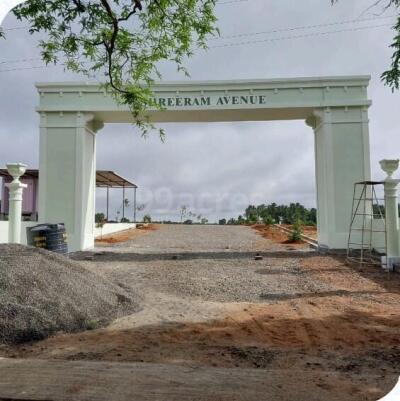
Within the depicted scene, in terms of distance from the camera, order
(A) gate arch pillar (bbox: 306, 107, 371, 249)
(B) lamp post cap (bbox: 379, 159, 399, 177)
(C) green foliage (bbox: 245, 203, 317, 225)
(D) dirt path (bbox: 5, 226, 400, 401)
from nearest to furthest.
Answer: (D) dirt path (bbox: 5, 226, 400, 401)
(B) lamp post cap (bbox: 379, 159, 399, 177)
(A) gate arch pillar (bbox: 306, 107, 371, 249)
(C) green foliage (bbox: 245, 203, 317, 225)

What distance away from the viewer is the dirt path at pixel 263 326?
342 centimetres

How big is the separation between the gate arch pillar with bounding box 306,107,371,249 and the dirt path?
257cm

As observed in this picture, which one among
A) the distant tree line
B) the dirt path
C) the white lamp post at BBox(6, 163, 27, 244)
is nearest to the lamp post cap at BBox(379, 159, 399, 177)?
the dirt path

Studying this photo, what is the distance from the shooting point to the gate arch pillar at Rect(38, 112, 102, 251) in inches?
452

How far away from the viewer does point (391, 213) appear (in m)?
9.00

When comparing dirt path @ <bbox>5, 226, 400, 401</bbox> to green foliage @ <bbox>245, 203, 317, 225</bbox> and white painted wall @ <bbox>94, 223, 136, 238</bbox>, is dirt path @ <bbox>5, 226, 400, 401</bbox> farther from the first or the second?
green foliage @ <bbox>245, 203, 317, 225</bbox>

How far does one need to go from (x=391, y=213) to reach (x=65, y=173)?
28.7 ft

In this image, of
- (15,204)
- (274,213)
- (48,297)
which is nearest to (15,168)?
(15,204)

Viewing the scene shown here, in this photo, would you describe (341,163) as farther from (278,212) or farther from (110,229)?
(278,212)

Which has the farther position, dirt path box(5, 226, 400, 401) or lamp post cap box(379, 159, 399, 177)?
lamp post cap box(379, 159, 399, 177)

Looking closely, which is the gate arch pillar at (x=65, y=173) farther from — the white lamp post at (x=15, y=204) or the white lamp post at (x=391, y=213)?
the white lamp post at (x=391, y=213)

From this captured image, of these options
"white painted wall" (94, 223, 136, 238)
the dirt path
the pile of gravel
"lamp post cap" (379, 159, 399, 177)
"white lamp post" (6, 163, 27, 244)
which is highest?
"lamp post cap" (379, 159, 399, 177)

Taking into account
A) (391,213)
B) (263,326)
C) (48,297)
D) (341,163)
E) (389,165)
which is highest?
(341,163)

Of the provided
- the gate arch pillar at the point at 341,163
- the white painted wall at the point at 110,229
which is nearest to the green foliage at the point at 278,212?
the white painted wall at the point at 110,229
